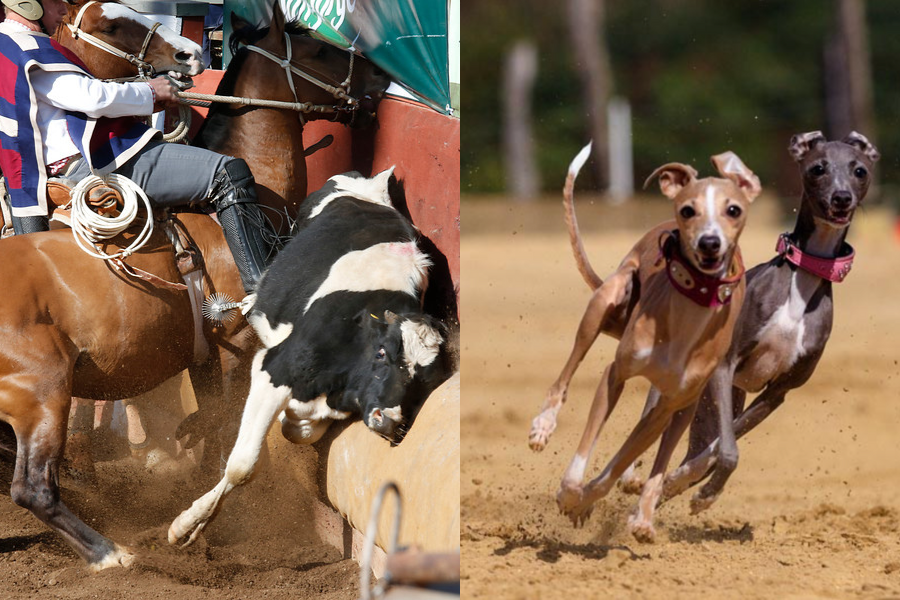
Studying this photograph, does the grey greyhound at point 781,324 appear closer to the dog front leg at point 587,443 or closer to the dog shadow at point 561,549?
the dog front leg at point 587,443

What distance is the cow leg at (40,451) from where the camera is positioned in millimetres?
3838

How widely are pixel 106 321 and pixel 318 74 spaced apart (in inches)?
52.2

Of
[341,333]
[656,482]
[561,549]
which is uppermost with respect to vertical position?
[341,333]

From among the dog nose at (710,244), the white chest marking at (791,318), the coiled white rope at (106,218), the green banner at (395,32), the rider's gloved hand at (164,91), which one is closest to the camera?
the dog nose at (710,244)

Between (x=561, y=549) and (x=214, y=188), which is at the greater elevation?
(x=214, y=188)

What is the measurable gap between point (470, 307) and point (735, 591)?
6.44 metres

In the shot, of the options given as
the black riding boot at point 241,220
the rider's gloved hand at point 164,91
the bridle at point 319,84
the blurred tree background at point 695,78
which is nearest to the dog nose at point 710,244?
the bridle at point 319,84

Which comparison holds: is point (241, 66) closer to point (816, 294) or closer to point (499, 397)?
point (816, 294)

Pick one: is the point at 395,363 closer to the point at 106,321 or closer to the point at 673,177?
the point at 106,321

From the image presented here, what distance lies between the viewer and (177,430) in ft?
14.5

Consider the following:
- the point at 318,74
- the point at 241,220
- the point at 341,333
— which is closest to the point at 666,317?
the point at 341,333

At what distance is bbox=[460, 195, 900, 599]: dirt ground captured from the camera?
3.92 m

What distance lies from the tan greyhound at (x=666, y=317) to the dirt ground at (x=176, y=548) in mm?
1242

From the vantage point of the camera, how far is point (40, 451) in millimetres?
3848
